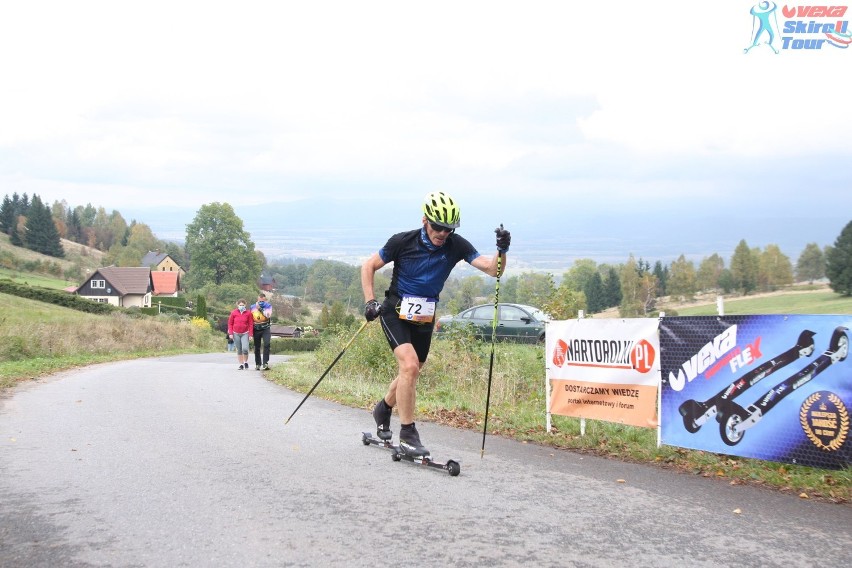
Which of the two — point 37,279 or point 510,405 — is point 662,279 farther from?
point 37,279

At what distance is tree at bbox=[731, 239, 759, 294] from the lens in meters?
44.6

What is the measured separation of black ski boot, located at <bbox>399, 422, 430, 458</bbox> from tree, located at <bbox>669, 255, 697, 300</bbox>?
30.4 meters

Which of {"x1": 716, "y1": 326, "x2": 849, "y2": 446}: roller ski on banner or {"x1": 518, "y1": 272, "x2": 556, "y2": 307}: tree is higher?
{"x1": 518, "y1": 272, "x2": 556, "y2": 307}: tree

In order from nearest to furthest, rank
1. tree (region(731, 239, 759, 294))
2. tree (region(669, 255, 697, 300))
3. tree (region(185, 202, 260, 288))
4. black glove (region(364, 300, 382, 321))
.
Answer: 1. black glove (region(364, 300, 382, 321))
2. tree (region(669, 255, 697, 300))
3. tree (region(731, 239, 759, 294))
4. tree (region(185, 202, 260, 288))

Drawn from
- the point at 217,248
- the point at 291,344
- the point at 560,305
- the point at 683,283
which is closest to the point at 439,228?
the point at 560,305

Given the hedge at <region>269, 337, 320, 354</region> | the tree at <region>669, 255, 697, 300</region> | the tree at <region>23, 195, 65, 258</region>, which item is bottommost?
the hedge at <region>269, 337, 320, 354</region>

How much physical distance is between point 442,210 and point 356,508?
9.08 feet

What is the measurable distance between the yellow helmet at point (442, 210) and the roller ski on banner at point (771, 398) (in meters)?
3.07

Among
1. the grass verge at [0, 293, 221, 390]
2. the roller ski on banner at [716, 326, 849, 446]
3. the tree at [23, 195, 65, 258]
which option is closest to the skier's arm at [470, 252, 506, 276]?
→ the roller ski on banner at [716, 326, 849, 446]

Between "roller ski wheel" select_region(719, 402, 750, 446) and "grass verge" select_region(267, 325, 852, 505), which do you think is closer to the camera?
"grass verge" select_region(267, 325, 852, 505)

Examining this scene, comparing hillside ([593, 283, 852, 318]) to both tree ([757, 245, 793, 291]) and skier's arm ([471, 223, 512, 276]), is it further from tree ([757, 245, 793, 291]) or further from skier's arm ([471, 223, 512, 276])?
skier's arm ([471, 223, 512, 276])

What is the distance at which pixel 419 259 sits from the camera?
22.9 ft

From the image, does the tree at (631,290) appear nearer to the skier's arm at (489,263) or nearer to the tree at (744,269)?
the tree at (744,269)

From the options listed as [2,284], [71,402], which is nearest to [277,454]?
[71,402]
